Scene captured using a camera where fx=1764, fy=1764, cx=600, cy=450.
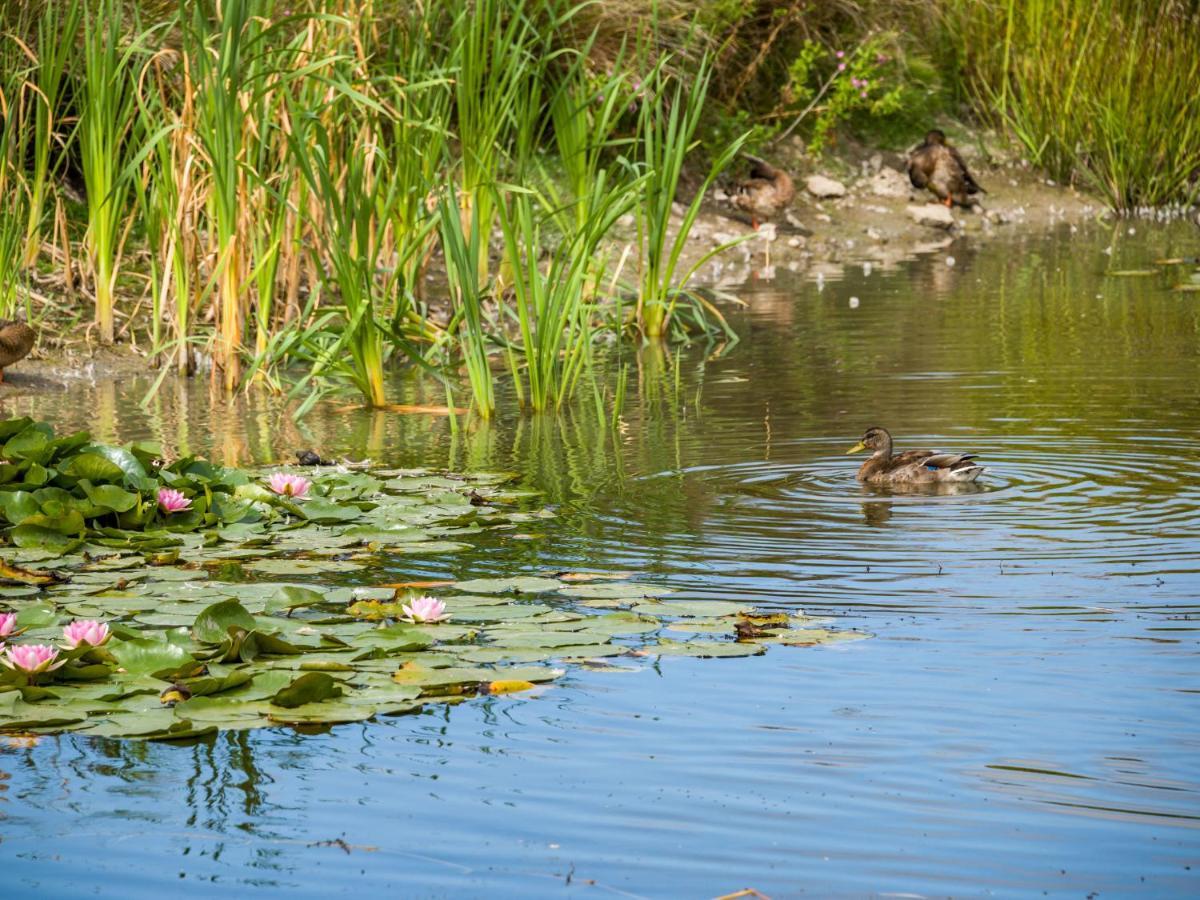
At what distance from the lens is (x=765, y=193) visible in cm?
1798

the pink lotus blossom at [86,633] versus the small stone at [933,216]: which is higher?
the small stone at [933,216]

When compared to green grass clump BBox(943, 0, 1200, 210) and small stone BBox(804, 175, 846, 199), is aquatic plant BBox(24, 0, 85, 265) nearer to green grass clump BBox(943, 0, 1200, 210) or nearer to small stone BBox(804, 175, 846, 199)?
small stone BBox(804, 175, 846, 199)

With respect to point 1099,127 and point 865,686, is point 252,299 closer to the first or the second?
point 865,686

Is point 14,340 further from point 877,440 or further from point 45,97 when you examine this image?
point 877,440

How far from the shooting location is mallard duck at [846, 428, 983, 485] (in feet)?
22.7

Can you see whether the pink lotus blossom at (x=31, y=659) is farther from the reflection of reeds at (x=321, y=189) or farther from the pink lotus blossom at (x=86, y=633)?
the reflection of reeds at (x=321, y=189)

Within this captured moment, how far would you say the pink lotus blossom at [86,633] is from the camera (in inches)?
174

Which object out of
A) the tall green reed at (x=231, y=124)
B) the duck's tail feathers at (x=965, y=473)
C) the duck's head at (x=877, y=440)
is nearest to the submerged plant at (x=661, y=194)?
the tall green reed at (x=231, y=124)

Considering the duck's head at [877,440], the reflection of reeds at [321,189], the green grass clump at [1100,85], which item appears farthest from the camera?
the green grass clump at [1100,85]

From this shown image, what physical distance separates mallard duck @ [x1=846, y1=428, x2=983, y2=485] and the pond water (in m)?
0.10

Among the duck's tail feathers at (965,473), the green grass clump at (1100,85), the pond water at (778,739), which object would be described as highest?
the green grass clump at (1100,85)

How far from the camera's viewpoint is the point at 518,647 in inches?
185

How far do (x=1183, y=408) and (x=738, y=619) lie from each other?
4458 millimetres

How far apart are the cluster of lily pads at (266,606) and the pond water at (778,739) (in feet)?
0.38
